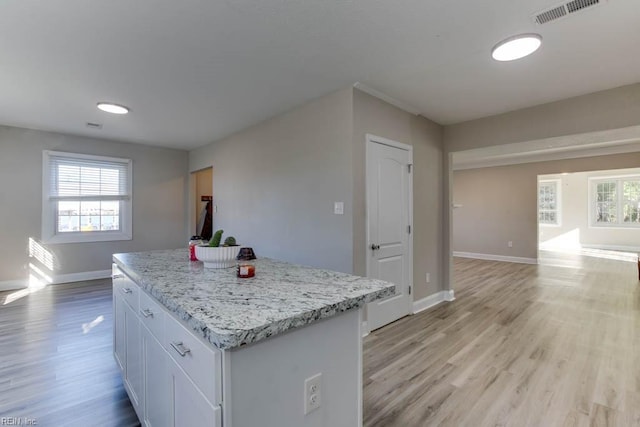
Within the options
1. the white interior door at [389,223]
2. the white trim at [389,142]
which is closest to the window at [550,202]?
the white trim at [389,142]

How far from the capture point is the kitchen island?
0.87 metres

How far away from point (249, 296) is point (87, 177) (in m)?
5.68

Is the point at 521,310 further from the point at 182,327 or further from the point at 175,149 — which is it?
the point at 175,149

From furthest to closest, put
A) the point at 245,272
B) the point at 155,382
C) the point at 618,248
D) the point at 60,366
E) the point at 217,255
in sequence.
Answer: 1. the point at 618,248
2. the point at 60,366
3. the point at 217,255
4. the point at 245,272
5. the point at 155,382

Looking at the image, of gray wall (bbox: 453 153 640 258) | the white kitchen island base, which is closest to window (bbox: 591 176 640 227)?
gray wall (bbox: 453 153 640 258)

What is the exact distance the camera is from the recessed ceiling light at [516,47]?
2.12 meters

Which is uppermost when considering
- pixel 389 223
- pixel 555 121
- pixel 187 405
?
pixel 555 121

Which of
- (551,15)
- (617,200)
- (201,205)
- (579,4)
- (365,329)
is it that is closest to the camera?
(579,4)

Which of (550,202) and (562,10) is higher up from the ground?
(562,10)

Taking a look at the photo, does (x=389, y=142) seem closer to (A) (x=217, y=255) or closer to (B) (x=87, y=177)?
(A) (x=217, y=255)

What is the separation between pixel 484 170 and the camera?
7.59m

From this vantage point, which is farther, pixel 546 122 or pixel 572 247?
pixel 572 247

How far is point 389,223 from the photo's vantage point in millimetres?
3381

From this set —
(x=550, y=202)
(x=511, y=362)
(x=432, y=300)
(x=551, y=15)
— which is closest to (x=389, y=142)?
(x=551, y=15)
